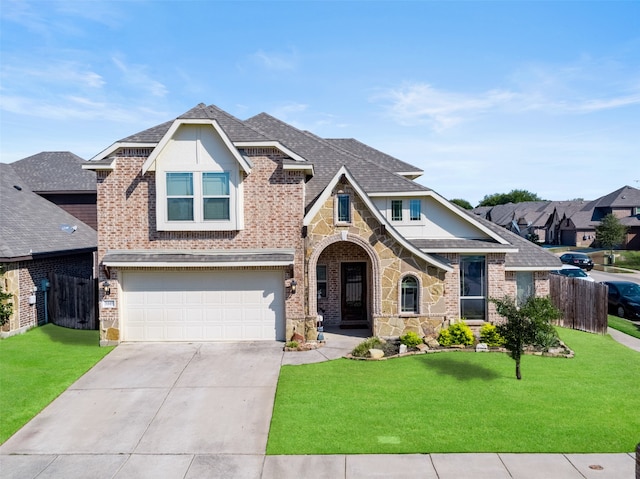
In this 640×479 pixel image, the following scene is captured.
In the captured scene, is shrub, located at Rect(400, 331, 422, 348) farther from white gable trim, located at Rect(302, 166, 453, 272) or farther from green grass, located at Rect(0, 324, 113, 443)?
green grass, located at Rect(0, 324, 113, 443)

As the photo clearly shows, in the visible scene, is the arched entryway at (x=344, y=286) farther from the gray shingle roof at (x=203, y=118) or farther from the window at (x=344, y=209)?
the gray shingle roof at (x=203, y=118)

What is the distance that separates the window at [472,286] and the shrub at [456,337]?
205 centimetres

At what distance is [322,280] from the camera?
17.9 m

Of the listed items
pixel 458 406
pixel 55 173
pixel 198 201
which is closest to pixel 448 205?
pixel 458 406

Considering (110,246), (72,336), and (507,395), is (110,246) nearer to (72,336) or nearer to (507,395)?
(72,336)

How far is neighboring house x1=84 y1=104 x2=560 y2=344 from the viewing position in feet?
48.0

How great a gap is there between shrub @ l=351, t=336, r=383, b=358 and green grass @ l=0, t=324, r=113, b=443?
7630 mm

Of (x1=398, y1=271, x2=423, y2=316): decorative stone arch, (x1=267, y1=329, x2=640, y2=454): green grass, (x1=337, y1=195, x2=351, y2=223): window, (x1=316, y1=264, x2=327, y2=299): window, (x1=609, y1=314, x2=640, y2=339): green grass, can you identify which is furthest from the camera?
(x1=316, y1=264, x2=327, y2=299): window

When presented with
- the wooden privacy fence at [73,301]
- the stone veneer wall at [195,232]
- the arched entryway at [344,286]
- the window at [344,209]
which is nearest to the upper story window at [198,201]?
the stone veneer wall at [195,232]

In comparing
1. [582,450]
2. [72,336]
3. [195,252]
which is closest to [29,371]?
[72,336]

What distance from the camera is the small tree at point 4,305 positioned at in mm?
14641

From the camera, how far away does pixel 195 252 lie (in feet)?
49.2

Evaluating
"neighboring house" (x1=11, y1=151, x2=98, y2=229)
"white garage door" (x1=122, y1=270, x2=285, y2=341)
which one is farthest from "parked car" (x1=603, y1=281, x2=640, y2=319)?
"neighboring house" (x1=11, y1=151, x2=98, y2=229)

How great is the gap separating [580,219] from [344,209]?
60.9 metres
